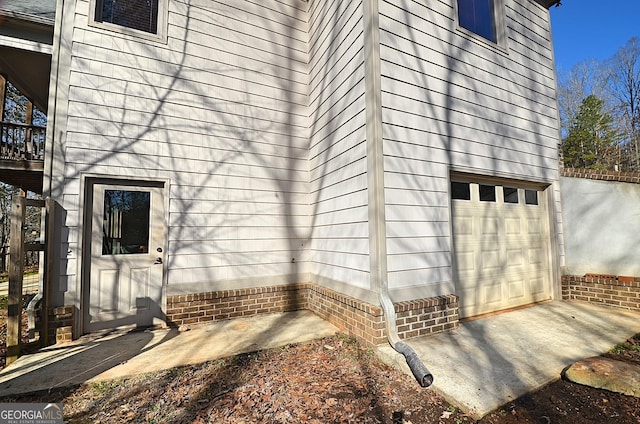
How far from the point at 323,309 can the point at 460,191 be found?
2713 millimetres

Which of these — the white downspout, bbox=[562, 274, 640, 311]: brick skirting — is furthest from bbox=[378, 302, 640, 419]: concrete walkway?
the white downspout

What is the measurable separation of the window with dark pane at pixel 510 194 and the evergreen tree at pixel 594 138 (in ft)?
59.7

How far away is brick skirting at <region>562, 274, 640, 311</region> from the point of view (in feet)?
14.7

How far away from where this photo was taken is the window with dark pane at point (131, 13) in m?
4.25

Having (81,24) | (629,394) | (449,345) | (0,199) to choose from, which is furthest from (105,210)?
(0,199)

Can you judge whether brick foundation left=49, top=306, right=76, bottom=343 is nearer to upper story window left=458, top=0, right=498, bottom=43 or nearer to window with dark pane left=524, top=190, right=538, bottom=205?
upper story window left=458, top=0, right=498, bottom=43

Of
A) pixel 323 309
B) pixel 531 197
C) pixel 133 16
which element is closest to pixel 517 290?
pixel 531 197

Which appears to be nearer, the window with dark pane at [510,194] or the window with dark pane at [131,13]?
the window with dark pane at [131,13]

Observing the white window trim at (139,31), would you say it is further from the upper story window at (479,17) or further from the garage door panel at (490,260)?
the garage door panel at (490,260)

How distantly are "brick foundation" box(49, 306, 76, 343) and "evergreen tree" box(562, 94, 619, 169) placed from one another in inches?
955

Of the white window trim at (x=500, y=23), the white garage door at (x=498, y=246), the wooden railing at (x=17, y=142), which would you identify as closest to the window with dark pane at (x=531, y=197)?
the white garage door at (x=498, y=246)

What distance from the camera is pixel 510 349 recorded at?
10.7 feet

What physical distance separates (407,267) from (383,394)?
148cm

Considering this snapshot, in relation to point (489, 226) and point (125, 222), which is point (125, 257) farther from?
point (489, 226)
